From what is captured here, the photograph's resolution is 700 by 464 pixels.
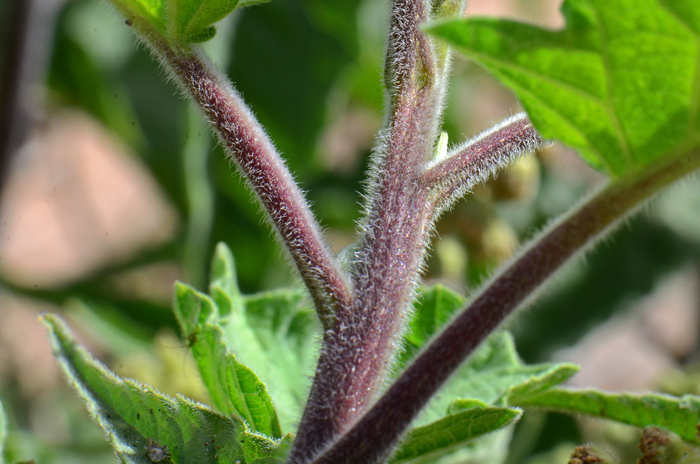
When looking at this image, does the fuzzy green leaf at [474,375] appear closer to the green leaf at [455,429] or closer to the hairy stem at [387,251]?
the green leaf at [455,429]

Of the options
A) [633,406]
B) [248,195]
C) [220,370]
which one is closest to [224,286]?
[220,370]

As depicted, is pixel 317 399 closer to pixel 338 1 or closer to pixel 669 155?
pixel 669 155

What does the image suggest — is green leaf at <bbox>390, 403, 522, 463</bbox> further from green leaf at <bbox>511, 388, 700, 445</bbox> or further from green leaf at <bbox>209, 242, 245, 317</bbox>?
green leaf at <bbox>209, 242, 245, 317</bbox>

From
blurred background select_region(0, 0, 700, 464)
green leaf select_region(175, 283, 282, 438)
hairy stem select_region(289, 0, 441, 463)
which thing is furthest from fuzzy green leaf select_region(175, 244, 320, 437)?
blurred background select_region(0, 0, 700, 464)

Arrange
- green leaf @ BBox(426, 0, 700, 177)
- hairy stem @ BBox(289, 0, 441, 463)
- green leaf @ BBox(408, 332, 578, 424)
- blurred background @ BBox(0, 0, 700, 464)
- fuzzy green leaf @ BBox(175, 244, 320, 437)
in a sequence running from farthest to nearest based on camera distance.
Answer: blurred background @ BBox(0, 0, 700, 464) < green leaf @ BBox(408, 332, 578, 424) < fuzzy green leaf @ BBox(175, 244, 320, 437) < hairy stem @ BBox(289, 0, 441, 463) < green leaf @ BBox(426, 0, 700, 177)

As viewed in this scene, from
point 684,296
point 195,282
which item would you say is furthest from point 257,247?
point 684,296

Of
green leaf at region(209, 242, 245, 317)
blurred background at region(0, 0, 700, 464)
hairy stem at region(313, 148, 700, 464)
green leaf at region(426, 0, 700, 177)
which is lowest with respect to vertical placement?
blurred background at region(0, 0, 700, 464)
